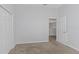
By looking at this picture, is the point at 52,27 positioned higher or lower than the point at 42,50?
higher

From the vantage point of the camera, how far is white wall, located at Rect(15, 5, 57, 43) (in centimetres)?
684

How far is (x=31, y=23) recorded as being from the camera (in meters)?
7.06

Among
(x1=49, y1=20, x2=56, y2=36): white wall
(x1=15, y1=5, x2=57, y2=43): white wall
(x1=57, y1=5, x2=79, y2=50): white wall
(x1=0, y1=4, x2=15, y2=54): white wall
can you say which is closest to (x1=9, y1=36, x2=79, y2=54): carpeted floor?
(x1=57, y1=5, x2=79, y2=50): white wall

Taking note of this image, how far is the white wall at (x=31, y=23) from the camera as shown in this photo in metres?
6.84

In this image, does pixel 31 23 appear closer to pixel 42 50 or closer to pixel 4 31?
pixel 42 50

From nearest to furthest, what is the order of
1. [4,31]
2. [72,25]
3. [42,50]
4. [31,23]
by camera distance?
[4,31] < [42,50] < [72,25] < [31,23]

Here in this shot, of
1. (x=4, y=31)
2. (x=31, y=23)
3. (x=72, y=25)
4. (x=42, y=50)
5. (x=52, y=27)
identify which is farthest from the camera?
(x=52, y=27)

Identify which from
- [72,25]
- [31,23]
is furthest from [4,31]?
[31,23]

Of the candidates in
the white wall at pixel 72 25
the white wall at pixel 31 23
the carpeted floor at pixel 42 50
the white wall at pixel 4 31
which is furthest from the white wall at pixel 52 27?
the white wall at pixel 4 31

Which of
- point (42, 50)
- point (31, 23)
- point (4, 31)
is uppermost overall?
point (31, 23)

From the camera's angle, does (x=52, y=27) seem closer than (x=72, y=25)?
No

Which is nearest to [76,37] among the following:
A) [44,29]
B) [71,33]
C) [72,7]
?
[71,33]

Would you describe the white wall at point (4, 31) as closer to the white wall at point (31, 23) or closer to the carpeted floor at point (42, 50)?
the carpeted floor at point (42, 50)
